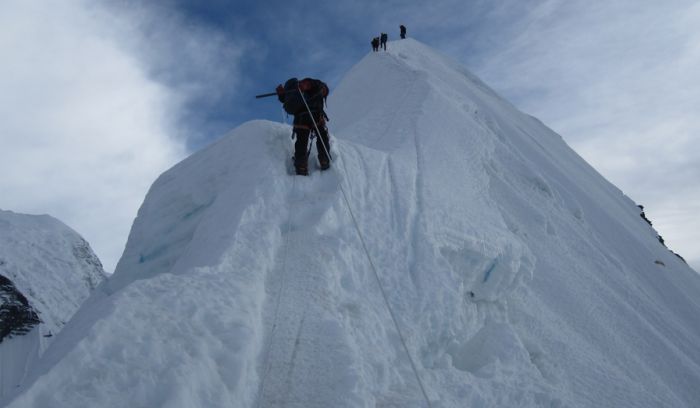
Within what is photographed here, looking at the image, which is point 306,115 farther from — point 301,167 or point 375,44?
point 375,44

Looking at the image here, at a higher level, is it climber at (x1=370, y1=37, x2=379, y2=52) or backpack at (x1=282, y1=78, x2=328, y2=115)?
climber at (x1=370, y1=37, x2=379, y2=52)

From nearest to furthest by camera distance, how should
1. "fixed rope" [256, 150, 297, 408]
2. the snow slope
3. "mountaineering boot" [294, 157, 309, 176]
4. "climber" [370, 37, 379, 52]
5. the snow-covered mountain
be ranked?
the snow slope → "fixed rope" [256, 150, 297, 408] → "mountaineering boot" [294, 157, 309, 176] → "climber" [370, 37, 379, 52] → the snow-covered mountain

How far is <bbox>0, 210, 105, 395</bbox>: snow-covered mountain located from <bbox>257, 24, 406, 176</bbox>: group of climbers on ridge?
1795cm

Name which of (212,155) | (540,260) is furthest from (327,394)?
(540,260)

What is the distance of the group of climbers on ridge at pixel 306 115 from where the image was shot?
20.2ft

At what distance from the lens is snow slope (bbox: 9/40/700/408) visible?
3242 millimetres

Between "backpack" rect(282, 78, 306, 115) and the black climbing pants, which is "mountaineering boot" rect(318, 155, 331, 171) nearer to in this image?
the black climbing pants

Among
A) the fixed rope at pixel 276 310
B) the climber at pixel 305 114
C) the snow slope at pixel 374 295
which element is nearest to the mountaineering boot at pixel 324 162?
the climber at pixel 305 114

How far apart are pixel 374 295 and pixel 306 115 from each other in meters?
2.74

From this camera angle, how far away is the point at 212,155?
6.87 m

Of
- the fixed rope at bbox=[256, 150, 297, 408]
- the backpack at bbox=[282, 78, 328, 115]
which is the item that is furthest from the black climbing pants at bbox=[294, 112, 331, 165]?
the fixed rope at bbox=[256, 150, 297, 408]

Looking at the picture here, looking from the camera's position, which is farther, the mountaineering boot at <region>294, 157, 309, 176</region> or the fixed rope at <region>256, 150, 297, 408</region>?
the mountaineering boot at <region>294, 157, 309, 176</region>

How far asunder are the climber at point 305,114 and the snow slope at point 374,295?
236mm

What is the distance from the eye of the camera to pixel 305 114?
21.0 feet
